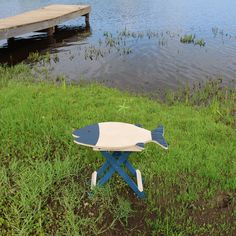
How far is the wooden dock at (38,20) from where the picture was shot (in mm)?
14650

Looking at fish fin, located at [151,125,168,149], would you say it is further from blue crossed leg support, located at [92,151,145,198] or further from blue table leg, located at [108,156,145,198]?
Result: blue table leg, located at [108,156,145,198]

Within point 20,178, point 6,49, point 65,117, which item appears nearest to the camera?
point 20,178

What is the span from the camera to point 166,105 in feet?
32.2

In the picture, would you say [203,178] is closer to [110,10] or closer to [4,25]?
[4,25]

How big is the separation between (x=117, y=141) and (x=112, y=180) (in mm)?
1131

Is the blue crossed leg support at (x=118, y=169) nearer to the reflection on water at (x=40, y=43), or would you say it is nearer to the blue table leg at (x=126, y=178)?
the blue table leg at (x=126, y=178)

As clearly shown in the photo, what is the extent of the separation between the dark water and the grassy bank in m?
4.09

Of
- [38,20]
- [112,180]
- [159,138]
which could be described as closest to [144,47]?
[38,20]

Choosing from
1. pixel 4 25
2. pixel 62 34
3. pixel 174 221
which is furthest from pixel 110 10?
pixel 174 221

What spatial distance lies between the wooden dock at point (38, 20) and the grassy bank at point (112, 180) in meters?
7.04

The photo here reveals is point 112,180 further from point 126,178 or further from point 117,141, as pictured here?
point 117,141

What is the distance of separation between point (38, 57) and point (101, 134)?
11.2 meters

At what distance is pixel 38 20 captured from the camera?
54.3 ft

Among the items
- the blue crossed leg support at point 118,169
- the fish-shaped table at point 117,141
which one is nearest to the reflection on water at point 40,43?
the fish-shaped table at point 117,141
